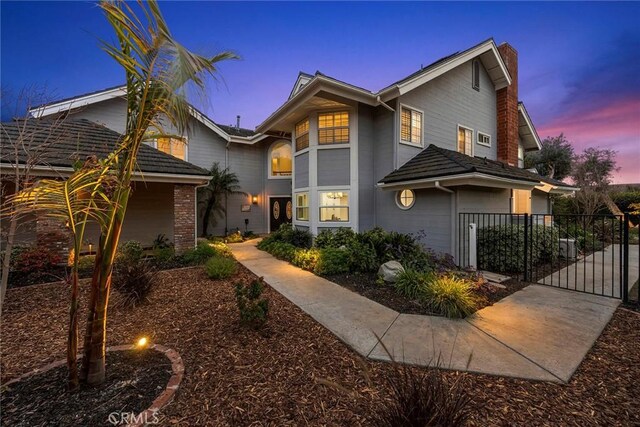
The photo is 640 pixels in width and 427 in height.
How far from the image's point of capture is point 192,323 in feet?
13.2

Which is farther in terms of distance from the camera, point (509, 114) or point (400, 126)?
point (509, 114)

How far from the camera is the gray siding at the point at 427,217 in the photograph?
790 cm

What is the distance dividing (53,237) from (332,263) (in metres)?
7.65

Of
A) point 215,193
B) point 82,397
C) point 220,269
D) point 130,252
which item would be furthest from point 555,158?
point 82,397

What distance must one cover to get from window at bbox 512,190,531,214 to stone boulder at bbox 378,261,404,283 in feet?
27.3

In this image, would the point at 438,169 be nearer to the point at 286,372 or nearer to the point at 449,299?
the point at 449,299

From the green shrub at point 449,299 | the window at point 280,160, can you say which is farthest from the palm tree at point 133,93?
the window at point 280,160

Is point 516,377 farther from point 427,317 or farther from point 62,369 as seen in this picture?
point 62,369

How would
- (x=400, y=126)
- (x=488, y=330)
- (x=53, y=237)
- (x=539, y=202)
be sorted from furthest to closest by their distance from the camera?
(x=539, y=202) → (x=400, y=126) → (x=53, y=237) → (x=488, y=330)

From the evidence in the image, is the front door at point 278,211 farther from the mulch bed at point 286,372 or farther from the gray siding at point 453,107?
the mulch bed at point 286,372

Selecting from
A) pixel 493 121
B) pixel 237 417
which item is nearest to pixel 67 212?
pixel 237 417

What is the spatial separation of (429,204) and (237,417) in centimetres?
787

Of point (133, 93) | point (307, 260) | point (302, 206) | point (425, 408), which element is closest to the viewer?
point (425, 408)
